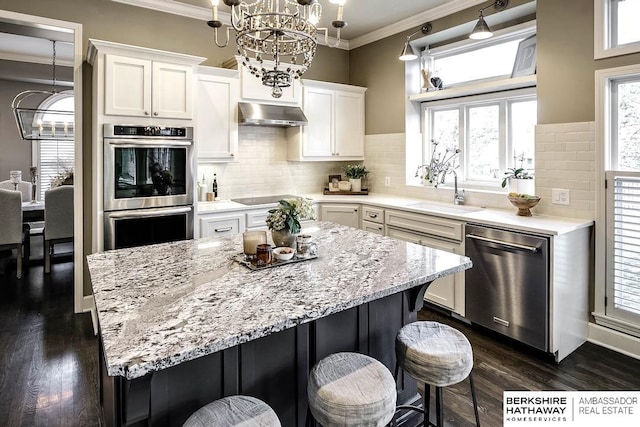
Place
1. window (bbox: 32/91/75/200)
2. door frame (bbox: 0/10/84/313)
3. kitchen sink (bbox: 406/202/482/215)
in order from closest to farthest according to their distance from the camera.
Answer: door frame (bbox: 0/10/84/313)
kitchen sink (bbox: 406/202/482/215)
window (bbox: 32/91/75/200)

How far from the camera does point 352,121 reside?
16.5 ft

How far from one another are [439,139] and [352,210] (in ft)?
A: 4.33

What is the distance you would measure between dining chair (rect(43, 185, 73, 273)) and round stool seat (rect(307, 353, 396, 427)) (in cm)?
466

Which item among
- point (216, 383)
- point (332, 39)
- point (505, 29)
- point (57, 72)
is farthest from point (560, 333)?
point (57, 72)

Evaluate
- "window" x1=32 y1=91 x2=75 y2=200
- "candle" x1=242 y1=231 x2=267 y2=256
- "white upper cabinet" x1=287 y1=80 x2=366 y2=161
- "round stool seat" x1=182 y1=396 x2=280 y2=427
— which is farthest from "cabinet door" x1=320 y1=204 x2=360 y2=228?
"window" x1=32 y1=91 x2=75 y2=200

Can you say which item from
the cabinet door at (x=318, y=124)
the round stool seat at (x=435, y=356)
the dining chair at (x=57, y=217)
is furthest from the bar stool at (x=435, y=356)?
the dining chair at (x=57, y=217)

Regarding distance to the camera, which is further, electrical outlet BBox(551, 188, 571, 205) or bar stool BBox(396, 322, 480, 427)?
electrical outlet BBox(551, 188, 571, 205)

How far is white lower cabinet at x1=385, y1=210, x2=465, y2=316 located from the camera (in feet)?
11.0

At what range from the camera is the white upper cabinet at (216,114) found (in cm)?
386

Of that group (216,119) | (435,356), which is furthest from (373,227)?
(435,356)

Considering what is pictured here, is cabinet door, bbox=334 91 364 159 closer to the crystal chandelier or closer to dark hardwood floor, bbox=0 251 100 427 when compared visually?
the crystal chandelier

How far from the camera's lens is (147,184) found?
339cm

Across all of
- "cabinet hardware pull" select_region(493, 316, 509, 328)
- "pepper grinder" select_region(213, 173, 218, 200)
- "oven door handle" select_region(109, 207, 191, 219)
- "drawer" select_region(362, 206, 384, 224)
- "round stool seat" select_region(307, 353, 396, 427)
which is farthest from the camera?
"pepper grinder" select_region(213, 173, 218, 200)

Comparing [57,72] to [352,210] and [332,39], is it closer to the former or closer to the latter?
[332,39]
